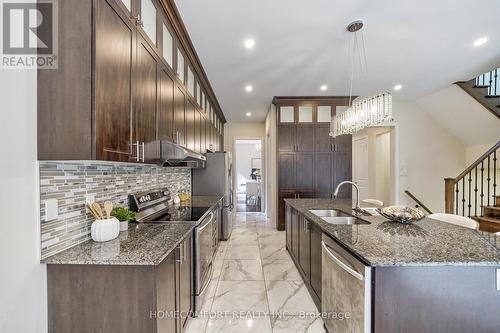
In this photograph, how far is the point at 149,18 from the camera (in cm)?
184

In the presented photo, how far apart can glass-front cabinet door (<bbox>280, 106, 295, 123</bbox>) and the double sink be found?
2.80m

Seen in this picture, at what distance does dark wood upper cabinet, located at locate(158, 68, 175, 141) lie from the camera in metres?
2.01

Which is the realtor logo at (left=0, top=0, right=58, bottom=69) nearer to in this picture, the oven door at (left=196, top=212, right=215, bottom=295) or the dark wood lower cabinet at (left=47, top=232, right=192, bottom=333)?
the dark wood lower cabinet at (left=47, top=232, right=192, bottom=333)

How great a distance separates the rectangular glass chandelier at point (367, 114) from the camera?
2357mm

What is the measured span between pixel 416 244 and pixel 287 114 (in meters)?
3.99

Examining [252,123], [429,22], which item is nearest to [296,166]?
[252,123]

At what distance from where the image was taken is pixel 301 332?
6.21ft

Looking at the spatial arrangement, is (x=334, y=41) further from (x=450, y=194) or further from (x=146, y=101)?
(x=450, y=194)

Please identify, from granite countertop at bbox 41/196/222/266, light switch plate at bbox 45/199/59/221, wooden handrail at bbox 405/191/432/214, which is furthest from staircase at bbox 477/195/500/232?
light switch plate at bbox 45/199/59/221

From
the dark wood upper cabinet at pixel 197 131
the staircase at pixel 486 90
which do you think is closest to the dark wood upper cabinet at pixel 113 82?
the dark wood upper cabinet at pixel 197 131

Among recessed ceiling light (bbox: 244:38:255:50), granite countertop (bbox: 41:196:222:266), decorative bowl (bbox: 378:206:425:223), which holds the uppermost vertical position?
recessed ceiling light (bbox: 244:38:255:50)

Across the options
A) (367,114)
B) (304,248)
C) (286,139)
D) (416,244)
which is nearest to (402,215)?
(416,244)

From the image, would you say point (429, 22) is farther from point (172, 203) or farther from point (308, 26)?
point (172, 203)

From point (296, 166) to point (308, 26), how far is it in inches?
117
